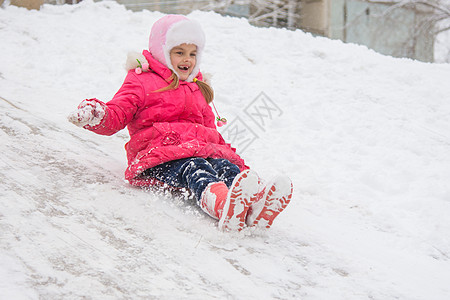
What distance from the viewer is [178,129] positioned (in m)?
2.49

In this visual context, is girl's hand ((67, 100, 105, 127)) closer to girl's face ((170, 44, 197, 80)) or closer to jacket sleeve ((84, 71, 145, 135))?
jacket sleeve ((84, 71, 145, 135))

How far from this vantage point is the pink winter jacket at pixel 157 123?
2.34m

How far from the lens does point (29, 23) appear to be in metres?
5.85

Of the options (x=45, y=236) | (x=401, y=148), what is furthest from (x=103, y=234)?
(x=401, y=148)

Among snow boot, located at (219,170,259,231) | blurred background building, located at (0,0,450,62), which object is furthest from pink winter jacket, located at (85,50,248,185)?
blurred background building, located at (0,0,450,62)

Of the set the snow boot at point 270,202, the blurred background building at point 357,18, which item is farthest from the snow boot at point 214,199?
the blurred background building at point 357,18

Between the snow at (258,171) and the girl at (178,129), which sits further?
the girl at (178,129)

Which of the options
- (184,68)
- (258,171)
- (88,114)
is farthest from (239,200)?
(258,171)

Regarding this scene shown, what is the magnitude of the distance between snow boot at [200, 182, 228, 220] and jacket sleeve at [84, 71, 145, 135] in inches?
26.6

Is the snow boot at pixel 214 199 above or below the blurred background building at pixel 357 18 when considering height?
below

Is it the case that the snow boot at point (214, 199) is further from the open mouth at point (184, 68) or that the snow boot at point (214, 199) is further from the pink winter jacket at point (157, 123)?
the open mouth at point (184, 68)

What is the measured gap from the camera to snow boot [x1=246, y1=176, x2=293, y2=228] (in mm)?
1951

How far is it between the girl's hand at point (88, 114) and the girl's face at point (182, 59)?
0.59m

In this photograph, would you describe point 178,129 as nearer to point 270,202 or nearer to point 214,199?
point 214,199
